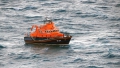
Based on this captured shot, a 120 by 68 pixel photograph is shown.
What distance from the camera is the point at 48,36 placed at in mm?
90875

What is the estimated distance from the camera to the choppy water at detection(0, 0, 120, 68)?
8038 centimetres

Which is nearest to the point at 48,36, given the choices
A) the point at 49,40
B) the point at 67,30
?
the point at 49,40

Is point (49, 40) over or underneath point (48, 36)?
underneath

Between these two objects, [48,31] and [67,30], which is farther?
[67,30]

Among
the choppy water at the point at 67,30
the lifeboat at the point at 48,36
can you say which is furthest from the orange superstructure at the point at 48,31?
the choppy water at the point at 67,30

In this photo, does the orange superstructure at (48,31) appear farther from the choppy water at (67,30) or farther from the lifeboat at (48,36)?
the choppy water at (67,30)

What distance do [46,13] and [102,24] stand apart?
1708cm

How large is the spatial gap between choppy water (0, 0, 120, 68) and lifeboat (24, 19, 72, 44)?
135cm

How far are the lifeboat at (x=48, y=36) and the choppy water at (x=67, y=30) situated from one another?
135 cm

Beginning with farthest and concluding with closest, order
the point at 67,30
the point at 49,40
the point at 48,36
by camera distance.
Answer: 1. the point at 67,30
2. the point at 48,36
3. the point at 49,40

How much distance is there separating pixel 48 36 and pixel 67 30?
33.7 feet

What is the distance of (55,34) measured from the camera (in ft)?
297

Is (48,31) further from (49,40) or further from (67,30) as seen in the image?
(67,30)

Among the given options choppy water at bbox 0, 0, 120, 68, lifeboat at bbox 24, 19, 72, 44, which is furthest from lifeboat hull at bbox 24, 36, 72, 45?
choppy water at bbox 0, 0, 120, 68
